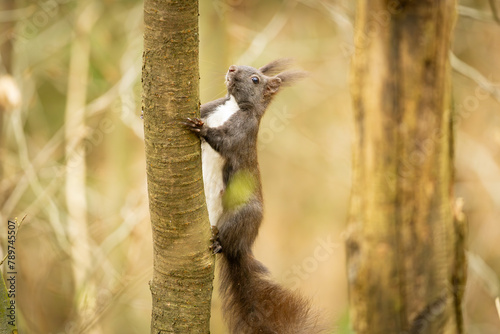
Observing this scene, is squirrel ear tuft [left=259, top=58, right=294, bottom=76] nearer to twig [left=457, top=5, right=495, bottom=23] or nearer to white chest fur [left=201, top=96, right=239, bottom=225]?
white chest fur [left=201, top=96, right=239, bottom=225]

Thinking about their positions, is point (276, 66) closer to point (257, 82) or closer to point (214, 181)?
point (257, 82)

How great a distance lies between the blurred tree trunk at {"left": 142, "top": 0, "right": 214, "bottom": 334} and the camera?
2.04 meters

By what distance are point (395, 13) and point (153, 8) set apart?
267cm

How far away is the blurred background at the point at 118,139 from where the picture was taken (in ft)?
A: 15.2

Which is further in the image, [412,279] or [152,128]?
[412,279]

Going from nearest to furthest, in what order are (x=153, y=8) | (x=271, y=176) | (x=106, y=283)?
1. (x=153, y=8)
2. (x=106, y=283)
3. (x=271, y=176)

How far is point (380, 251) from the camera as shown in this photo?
451cm

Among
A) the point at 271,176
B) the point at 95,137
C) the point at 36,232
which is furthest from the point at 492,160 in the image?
the point at 36,232

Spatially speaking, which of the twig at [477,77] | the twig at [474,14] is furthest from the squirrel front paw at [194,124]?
the twig at [474,14]

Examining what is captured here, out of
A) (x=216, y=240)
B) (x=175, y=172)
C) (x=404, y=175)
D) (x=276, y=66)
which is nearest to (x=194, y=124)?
(x=175, y=172)

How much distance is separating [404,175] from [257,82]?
152 cm

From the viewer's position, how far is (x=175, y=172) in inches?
86.9

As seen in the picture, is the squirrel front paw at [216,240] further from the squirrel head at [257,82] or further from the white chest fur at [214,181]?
the squirrel head at [257,82]

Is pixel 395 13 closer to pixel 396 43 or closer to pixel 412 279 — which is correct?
pixel 396 43
